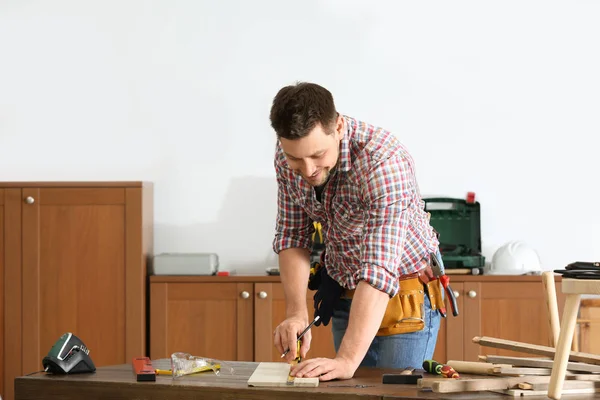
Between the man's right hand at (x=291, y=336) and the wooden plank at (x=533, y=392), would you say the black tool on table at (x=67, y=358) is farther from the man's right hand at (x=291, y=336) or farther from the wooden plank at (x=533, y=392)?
the wooden plank at (x=533, y=392)

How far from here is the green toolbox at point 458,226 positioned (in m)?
4.31

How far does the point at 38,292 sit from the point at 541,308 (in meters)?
2.43

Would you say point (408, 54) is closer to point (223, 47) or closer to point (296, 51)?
point (296, 51)

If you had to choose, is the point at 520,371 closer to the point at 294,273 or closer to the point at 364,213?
the point at 364,213

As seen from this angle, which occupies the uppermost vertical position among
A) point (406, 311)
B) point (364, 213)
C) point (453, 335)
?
point (364, 213)

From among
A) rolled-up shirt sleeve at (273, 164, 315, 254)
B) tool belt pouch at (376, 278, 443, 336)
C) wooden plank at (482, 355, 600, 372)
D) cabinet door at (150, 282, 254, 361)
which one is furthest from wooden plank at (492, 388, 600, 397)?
cabinet door at (150, 282, 254, 361)

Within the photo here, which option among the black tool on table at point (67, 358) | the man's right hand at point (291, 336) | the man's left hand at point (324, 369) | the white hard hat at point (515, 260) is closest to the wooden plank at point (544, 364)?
the man's left hand at point (324, 369)

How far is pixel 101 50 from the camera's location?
15.3ft

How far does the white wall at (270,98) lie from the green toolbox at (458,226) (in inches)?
5.6

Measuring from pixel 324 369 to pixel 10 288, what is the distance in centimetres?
269

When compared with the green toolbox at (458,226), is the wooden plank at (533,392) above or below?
below

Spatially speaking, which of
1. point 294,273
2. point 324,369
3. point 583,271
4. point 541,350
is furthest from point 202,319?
point 583,271

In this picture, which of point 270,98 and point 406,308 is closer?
point 406,308

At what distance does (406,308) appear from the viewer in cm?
236
